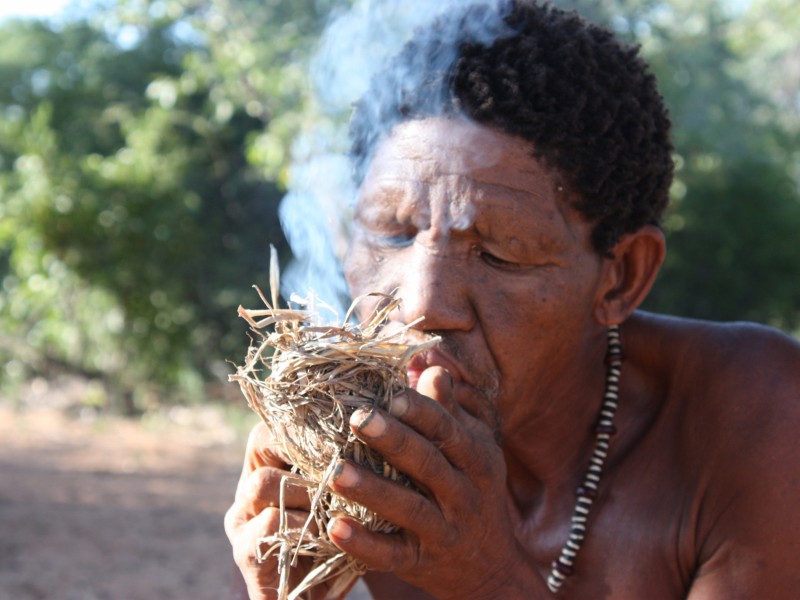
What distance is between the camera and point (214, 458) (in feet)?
29.9

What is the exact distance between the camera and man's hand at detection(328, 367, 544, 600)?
1604mm

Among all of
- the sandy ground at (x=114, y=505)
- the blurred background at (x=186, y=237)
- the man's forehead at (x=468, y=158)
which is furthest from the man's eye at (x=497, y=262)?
the blurred background at (x=186, y=237)

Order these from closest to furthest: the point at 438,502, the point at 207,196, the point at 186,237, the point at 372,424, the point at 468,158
Answer: the point at 372,424, the point at 438,502, the point at 468,158, the point at 186,237, the point at 207,196

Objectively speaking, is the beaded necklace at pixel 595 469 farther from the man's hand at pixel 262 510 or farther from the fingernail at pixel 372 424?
the fingernail at pixel 372 424

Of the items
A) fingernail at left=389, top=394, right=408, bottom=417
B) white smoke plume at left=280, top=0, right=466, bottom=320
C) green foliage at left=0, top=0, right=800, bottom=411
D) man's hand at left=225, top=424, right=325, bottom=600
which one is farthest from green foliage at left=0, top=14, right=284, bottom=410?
fingernail at left=389, top=394, right=408, bottom=417

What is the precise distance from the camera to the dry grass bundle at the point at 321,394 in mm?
1625

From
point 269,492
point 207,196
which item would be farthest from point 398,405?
point 207,196

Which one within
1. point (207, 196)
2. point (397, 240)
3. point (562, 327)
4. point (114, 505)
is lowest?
point (562, 327)

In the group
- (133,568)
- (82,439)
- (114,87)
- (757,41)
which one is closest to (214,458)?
(82,439)

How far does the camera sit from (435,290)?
6.82 feet

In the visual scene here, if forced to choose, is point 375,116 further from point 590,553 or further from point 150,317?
point 150,317

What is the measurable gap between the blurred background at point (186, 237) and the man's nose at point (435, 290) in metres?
4.82

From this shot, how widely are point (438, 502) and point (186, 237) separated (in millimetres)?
9009

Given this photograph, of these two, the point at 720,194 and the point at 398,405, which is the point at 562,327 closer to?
the point at 398,405
